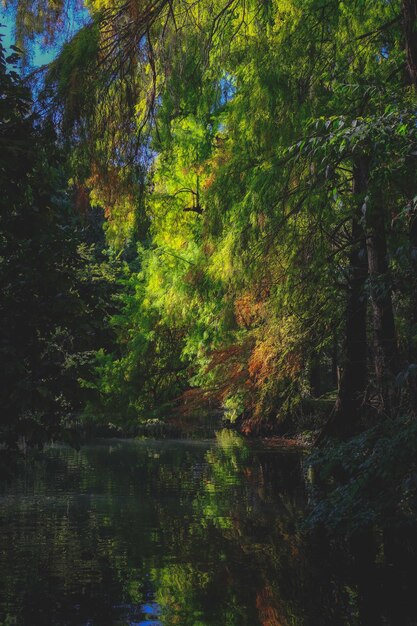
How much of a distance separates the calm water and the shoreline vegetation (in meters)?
0.80

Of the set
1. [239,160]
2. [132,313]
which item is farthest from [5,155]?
[132,313]

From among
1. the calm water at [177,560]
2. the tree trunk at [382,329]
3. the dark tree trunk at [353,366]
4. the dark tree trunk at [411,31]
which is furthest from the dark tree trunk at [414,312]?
the dark tree trunk at [353,366]

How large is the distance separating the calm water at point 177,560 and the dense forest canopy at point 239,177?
174 centimetres

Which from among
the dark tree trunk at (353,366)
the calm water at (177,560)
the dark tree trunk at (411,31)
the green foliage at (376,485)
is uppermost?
the dark tree trunk at (411,31)

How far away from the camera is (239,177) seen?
12.4m

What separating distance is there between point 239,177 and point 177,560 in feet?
20.5

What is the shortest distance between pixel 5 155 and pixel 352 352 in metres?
9.18

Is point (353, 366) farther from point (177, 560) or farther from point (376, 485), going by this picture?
point (177, 560)

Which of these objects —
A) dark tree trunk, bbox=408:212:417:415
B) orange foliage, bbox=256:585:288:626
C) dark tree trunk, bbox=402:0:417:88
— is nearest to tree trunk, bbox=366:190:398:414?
dark tree trunk, bbox=408:212:417:415

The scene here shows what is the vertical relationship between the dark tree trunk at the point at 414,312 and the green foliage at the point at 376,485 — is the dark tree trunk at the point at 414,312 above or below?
above

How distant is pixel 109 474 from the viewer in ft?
53.4

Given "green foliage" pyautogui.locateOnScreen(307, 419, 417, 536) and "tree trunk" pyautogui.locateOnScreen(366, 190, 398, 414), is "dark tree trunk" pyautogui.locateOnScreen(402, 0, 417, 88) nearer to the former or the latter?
"tree trunk" pyautogui.locateOnScreen(366, 190, 398, 414)

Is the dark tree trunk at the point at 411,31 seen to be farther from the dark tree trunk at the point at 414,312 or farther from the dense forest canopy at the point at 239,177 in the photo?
the dark tree trunk at the point at 414,312

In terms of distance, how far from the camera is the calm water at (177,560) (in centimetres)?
683
